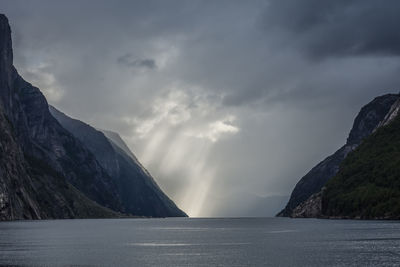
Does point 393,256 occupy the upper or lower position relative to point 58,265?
lower

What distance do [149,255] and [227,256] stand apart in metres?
13.7

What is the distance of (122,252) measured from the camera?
10281 cm

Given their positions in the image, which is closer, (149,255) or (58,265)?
(58,265)

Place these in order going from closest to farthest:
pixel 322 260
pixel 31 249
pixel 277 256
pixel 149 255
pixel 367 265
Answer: pixel 367 265
pixel 322 260
pixel 277 256
pixel 149 255
pixel 31 249

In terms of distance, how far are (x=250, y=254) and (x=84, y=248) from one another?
34711 mm

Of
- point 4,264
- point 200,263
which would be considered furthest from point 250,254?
point 4,264

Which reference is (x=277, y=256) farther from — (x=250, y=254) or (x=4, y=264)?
(x=4, y=264)

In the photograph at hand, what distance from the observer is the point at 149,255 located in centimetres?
9744

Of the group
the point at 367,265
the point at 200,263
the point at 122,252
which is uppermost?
the point at 122,252

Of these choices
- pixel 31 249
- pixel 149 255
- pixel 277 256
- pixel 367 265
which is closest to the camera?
pixel 367 265

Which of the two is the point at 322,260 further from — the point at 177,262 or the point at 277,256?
the point at 177,262

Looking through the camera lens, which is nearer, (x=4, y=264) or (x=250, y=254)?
(x=4, y=264)

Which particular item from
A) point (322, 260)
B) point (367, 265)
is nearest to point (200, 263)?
point (322, 260)

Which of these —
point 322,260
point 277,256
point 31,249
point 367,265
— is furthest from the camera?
point 31,249
